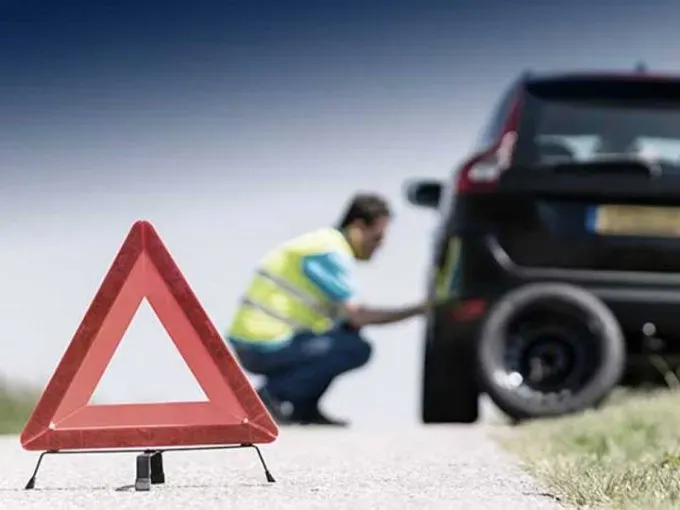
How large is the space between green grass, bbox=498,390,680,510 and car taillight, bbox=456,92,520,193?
123cm

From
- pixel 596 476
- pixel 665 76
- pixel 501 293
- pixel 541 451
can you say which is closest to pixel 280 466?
pixel 541 451

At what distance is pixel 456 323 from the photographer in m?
10.2

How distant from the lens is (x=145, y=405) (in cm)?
683

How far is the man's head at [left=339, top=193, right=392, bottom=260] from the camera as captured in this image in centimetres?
1197

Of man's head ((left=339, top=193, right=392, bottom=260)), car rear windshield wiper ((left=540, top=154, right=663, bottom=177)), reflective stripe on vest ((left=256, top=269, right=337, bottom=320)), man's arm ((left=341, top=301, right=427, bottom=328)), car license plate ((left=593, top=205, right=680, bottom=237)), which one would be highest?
car rear windshield wiper ((left=540, top=154, right=663, bottom=177))

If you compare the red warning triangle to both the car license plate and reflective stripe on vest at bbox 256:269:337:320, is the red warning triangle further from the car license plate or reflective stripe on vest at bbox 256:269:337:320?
reflective stripe on vest at bbox 256:269:337:320

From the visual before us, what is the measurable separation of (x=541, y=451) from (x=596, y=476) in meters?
1.57

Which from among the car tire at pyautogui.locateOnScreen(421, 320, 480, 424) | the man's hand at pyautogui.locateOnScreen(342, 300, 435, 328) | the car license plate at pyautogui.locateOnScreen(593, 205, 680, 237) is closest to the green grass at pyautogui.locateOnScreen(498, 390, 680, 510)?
the car tire at pyautogui.locateOnScreen(421, 320, 480, 424)

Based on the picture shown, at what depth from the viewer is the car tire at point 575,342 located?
9.83 meters

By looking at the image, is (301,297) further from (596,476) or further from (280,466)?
(596,476)

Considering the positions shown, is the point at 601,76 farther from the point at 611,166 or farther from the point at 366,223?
the point at 366,223

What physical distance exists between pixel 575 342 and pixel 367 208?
7.72 ft

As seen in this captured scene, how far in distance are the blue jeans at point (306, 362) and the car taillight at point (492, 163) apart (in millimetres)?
2018

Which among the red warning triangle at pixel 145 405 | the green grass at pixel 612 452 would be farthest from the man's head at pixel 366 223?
the red warning triangle at pixel 145 405
